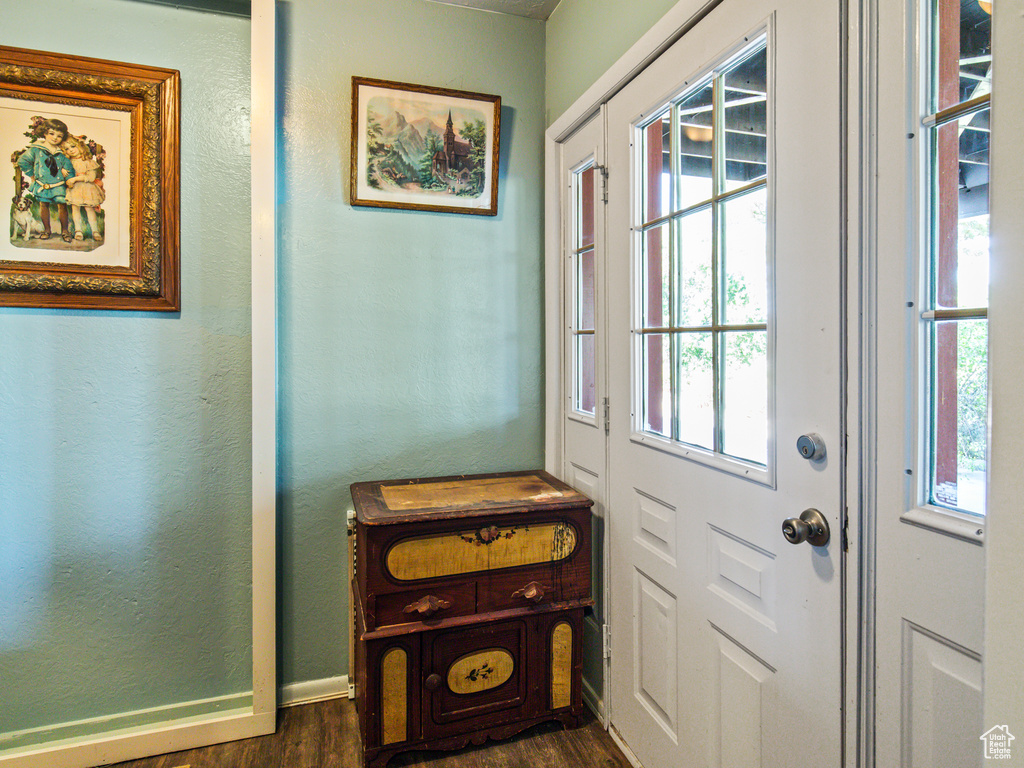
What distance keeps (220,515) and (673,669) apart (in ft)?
5.00

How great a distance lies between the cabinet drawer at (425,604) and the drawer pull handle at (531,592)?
14 cm

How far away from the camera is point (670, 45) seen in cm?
148

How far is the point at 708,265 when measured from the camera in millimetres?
1388

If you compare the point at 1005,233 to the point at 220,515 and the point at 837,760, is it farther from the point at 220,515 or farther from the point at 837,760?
the point at 220,515

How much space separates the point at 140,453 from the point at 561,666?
5.05ft

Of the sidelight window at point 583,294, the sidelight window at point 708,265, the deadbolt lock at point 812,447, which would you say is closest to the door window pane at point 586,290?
the sidelight window at point 583,294

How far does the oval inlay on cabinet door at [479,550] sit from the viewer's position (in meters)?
1.68

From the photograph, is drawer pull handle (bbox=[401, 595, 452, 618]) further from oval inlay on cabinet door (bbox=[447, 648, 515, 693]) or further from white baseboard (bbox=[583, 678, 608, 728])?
white baseboard (bbox=[583, 678, 608, 728])

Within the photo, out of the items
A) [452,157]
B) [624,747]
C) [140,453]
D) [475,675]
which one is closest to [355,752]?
[475,675]

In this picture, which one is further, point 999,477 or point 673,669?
point 673,669

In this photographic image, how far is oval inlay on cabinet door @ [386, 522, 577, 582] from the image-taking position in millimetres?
1681

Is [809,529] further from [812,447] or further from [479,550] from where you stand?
[479,550]

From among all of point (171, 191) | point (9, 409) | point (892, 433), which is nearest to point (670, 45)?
point (892, 433)

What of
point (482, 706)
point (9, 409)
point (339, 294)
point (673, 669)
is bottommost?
point (482, 706)
